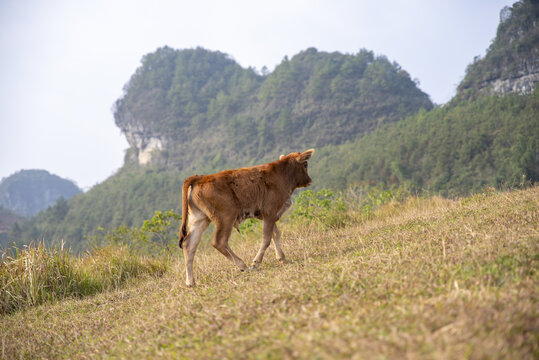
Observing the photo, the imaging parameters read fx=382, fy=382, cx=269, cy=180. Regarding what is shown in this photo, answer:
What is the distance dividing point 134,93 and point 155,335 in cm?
13130

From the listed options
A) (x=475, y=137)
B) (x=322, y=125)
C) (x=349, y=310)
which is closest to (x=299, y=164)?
(x=349, y=310)

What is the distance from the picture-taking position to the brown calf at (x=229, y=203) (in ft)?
18.0

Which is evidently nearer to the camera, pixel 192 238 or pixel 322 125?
pixel 192 238

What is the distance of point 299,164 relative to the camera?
668cm

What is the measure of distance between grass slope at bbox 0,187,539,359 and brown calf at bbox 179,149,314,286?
0.49 meters

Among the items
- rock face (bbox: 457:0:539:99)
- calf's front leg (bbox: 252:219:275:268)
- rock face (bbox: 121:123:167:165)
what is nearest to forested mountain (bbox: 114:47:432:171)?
rock face (bbox: 121:123:167:165)

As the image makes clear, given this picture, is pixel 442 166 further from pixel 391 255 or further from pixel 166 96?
pixel 166 96

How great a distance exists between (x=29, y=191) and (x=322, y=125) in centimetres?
15915

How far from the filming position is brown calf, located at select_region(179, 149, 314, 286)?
547 cm

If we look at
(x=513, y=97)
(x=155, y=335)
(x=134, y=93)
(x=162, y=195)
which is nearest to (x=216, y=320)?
(x=155, y=335)

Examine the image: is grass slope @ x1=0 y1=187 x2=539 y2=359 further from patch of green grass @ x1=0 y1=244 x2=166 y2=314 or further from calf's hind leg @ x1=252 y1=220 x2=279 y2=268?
patch of green grass @ x1=0 y1=244 x2=166 y2=314

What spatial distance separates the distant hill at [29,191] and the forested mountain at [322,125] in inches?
3262

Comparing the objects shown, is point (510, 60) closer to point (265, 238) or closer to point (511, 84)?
point (511, 84)

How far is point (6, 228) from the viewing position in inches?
3418
